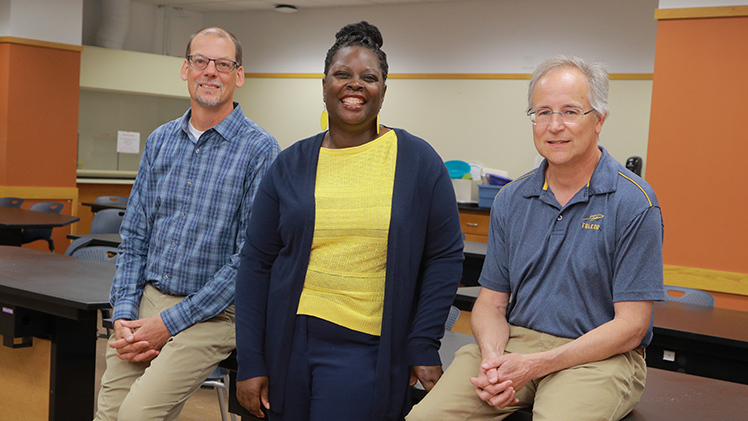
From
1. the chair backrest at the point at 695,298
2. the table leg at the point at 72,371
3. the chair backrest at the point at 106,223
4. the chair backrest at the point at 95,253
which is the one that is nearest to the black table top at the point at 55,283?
the table leg at the point at 72,371

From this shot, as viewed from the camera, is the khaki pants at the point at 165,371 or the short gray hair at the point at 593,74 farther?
the khaki pants at the point at 165,371

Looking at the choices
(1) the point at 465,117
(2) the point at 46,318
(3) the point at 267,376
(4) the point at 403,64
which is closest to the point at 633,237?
(3) the point at 267,376

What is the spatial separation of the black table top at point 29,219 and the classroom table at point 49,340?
7.23 ft

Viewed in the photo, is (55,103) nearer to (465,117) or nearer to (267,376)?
(465,117)

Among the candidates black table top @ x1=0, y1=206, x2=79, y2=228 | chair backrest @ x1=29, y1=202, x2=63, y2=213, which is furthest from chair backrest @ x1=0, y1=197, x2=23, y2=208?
black table top @ x1=0, y1=206, x2=79, y2=228

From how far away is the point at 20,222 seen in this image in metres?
5.26

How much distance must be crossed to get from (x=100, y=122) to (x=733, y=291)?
7578mm

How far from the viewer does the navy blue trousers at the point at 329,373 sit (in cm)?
186

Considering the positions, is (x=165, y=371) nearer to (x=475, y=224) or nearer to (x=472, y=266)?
(x=472, y=266)

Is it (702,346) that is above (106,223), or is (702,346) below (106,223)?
below

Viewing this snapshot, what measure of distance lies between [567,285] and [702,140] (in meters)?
3.25

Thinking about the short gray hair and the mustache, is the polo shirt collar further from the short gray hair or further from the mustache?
the short gray hair

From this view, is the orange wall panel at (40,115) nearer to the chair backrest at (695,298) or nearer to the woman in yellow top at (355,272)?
the chair backrest at (695,298)

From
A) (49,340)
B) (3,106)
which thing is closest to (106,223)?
(49,340)
